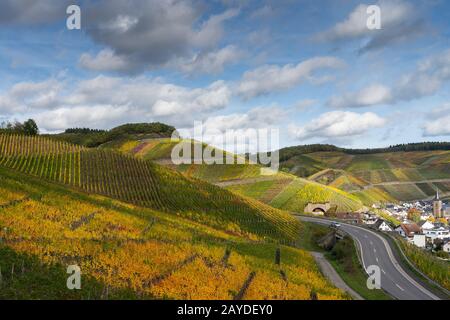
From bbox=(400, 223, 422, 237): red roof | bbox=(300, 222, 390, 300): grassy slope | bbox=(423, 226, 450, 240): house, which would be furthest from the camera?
bbox=(423, 226, 450, 240): house

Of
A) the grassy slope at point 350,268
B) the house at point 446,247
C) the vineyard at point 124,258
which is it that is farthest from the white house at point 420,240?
the vineyard at point 124,258

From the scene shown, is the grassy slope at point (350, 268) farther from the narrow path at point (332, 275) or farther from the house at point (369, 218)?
the house at point (369, 218)

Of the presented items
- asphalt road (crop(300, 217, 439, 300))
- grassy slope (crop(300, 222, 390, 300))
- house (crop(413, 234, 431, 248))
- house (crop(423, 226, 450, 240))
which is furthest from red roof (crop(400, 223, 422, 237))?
grassy slope (crop(300, 222, 390, 300))

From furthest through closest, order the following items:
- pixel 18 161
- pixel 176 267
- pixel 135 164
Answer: pixel 135 164 < pixel 18 161 < pixel 176 267

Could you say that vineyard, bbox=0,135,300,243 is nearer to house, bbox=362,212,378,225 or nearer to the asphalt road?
the asphalt road
